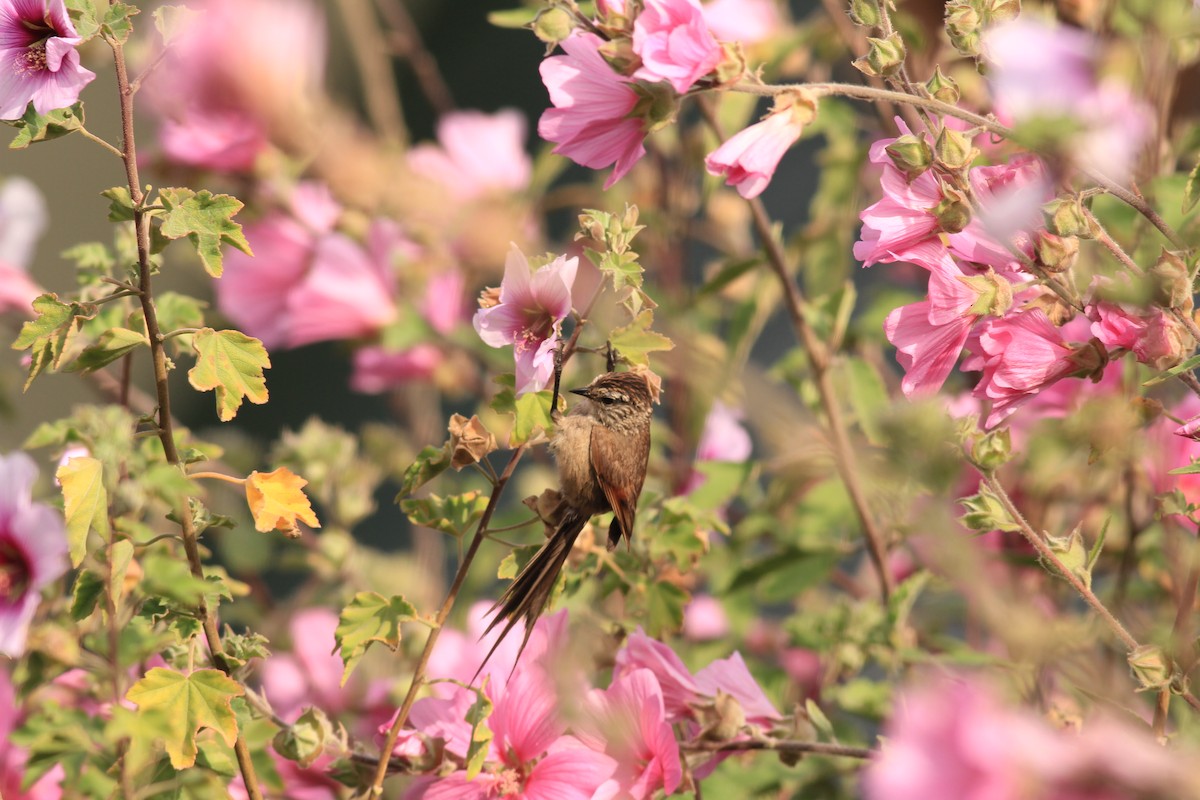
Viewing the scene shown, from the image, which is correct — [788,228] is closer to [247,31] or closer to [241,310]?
[241,310]

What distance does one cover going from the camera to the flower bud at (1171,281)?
552 mm

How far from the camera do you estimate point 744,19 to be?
3.71ft

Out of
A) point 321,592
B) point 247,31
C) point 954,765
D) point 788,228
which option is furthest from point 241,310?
point 788,228

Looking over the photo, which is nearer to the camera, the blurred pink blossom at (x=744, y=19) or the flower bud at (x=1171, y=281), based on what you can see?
the flower bud at (x=1171, y=281)

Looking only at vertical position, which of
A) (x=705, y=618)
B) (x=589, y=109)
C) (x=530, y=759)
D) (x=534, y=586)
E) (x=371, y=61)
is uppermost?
(x=589, y=109)

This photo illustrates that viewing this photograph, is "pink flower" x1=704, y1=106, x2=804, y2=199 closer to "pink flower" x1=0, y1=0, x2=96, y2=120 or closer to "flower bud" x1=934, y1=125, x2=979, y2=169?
"flower bud" x1=934, y1=125, x2=979, y2=169

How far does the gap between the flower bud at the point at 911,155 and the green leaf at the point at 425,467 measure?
0.28 m

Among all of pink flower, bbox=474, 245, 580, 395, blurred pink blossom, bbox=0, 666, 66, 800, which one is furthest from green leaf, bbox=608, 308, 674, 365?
blurred pink blossom, bbox=0, 666, 66, 800

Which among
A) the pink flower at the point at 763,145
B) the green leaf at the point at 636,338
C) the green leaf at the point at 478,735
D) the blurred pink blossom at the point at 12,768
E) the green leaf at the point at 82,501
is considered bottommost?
the blurred pink blossom at the point at 12,768

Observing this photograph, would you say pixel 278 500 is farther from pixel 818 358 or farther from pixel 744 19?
pixel 744 19

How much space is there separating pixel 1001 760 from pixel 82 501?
39cm

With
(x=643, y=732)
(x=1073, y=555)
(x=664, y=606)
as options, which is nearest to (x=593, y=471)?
(x=664, y=606)

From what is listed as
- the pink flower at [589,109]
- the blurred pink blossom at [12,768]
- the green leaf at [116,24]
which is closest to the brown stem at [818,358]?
the pink flower at [589,109]

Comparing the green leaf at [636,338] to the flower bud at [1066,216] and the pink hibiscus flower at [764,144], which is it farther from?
the flower bud at [1066,216]
